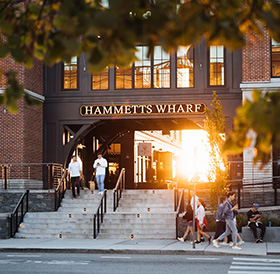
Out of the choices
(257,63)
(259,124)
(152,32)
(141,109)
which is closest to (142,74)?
(141,109)

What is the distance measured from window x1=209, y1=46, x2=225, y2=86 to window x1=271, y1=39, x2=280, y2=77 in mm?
2307

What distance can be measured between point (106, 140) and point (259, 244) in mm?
16163

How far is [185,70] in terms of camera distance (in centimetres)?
2888

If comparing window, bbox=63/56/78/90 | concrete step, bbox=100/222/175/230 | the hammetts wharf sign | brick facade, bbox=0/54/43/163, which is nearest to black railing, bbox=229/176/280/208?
concrete step, bbox=100/222/175/230

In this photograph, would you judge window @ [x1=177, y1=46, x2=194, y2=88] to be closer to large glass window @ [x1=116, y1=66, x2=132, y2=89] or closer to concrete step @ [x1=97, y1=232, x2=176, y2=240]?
large glass window @ [x1=116, y1=66, x2=132, y2=89]

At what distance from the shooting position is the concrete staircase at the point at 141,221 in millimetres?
22188

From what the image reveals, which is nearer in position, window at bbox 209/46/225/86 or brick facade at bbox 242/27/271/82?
brick facade at bbox 242/27/271/82

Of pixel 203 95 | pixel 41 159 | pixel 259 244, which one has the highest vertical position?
Answer: pixel 203 95

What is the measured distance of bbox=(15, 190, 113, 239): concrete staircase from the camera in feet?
74.5

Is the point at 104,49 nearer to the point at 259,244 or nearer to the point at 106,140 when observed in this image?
the point at 259,244

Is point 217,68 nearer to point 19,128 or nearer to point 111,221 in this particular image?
point 19,128

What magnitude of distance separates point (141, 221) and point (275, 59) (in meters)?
9.88

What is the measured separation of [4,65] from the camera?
27.2 m

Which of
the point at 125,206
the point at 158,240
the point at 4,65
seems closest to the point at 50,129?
the point at 4,65
